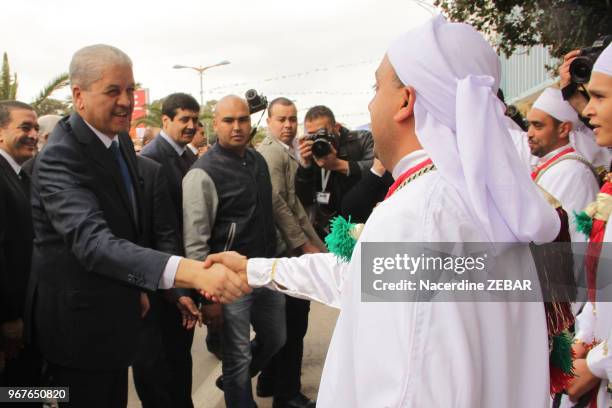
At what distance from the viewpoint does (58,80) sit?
1816 cm

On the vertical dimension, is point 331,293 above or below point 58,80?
below

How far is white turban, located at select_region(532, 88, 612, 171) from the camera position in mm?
4207

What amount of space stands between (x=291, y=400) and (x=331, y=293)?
256 cm

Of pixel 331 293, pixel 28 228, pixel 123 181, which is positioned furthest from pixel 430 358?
pixel 28 228

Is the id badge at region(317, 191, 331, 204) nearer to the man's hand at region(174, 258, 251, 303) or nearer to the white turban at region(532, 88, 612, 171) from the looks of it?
the white turban at region(532, 88, 612, 171)

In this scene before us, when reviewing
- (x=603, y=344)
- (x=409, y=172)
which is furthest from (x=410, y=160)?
(x=603, y=344)

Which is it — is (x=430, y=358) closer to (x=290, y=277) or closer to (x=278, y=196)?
(x=290, y=277)

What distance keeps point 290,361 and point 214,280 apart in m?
1.94

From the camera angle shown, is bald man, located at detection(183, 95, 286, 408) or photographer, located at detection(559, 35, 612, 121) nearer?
photographer, located at detection(559, 35, 612, 121)

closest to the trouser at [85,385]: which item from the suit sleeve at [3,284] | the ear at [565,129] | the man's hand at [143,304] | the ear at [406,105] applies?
the man's hand at [143,304]

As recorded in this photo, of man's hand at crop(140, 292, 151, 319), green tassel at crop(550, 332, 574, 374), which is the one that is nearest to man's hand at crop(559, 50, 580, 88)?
green tassel at crop(550, 332, 574, 374)

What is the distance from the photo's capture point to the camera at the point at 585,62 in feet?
10.3

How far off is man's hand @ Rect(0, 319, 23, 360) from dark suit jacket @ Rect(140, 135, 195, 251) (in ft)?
3.93

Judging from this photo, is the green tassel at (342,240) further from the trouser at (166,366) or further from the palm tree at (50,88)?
A: the palm tree at (50,88)
